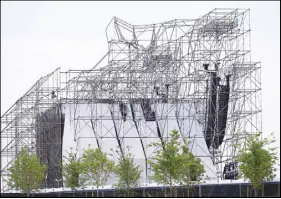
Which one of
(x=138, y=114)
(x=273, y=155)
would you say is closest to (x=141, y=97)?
(x=138, y=114)

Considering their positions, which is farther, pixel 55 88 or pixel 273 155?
pixel 55 88

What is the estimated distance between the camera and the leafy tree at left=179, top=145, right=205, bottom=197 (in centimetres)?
5169

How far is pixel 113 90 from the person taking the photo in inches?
2484

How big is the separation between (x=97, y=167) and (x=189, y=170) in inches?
262

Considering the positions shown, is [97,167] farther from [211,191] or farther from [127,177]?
[211,191]

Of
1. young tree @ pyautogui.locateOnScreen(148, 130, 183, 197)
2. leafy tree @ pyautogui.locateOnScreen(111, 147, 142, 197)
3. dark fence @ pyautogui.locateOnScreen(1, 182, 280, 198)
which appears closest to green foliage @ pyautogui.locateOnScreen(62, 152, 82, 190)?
dark fence @ pyautogui.locateOnScreen(1, 182, 280, 198)

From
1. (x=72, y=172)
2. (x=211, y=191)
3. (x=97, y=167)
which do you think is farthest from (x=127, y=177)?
(x=211, y=191)

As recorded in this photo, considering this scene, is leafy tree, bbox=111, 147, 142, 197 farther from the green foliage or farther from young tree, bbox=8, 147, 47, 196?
young tree, bbox=8, 147, 47, 196

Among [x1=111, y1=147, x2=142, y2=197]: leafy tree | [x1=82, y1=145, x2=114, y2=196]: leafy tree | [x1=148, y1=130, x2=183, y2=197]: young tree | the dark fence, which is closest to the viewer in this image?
[x1=148, y1=130, x2=183, y2=197]: young tree

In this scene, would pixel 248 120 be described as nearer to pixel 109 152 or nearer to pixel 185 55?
pixel 185 55

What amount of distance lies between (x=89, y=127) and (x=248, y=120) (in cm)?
1212

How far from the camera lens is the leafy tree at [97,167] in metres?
55.7

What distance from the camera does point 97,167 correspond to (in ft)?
184

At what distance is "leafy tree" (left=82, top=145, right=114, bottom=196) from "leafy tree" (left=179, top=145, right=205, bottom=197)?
530 centimetres
